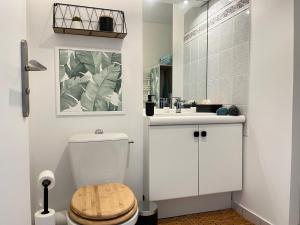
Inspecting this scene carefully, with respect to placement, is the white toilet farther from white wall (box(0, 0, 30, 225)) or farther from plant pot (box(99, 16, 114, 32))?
plant pot (box(99, 16, 114, 32))

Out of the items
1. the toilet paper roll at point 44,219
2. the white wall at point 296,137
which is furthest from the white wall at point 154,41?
the toilet paper roll at point 44,219

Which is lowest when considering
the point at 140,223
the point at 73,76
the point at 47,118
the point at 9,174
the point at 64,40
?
the point at 140,223

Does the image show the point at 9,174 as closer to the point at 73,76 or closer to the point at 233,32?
the point at 73,76

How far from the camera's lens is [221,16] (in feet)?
7.08

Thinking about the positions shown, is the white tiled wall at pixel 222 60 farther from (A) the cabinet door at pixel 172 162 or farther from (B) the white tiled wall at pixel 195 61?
(A) the cabinet door at pixel 172 162

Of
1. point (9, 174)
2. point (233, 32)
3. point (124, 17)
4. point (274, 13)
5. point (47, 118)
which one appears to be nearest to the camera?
point (9, 174)

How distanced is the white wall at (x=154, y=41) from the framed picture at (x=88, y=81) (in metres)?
0.31

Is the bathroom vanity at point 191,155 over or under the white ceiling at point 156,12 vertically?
under

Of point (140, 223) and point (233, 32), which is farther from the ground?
point (233, 32)

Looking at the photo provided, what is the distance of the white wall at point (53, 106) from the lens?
1708 mm

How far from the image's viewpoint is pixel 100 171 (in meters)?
1.62

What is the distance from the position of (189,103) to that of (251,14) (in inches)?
35.6

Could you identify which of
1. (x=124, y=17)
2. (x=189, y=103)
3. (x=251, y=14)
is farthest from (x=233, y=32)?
(x=124, y=17)

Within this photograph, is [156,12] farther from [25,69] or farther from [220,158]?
[25,69]
